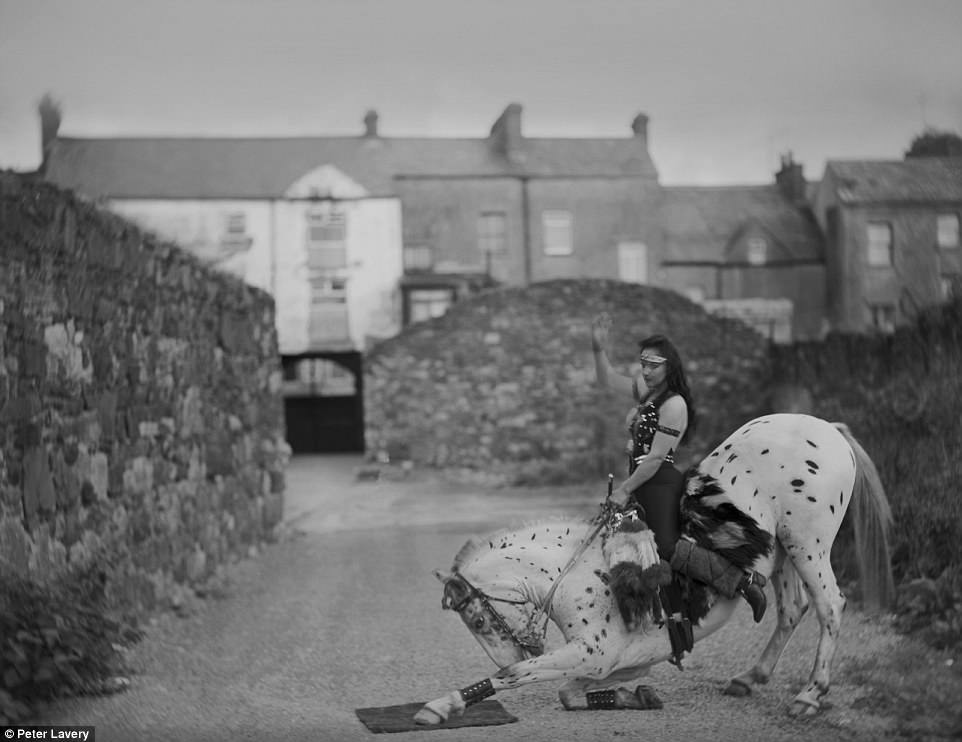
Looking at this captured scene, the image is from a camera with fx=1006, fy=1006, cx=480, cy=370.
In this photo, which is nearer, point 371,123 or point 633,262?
point 371,123

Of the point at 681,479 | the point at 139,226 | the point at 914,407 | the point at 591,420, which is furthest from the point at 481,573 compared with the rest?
the point at 591,420

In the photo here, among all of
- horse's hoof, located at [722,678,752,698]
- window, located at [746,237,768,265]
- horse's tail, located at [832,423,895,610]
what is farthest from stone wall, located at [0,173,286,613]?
window, located at [746,237,768,265]

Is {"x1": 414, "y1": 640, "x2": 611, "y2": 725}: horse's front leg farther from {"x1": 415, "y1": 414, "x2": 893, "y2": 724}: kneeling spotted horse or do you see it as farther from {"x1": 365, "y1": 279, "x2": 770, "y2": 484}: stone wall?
{"x1": 365, "y1": 279, "x2": 770, "y2": 484}: stone wall

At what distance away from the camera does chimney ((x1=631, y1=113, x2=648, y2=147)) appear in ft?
115

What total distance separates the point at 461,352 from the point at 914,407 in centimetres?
1261

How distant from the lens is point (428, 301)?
30938 millimetres

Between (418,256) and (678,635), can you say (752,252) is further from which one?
(678,635)

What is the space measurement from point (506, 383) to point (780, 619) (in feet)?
53.6

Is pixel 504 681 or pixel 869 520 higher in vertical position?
pixel 869 520

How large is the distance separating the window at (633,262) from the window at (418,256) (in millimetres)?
6372

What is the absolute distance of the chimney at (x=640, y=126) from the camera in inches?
1375

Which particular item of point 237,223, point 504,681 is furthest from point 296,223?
point 504,681

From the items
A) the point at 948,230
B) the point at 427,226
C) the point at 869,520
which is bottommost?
the point at 869,520

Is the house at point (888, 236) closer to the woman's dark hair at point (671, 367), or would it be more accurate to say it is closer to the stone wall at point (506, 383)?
the stone wall at point (506, 383)
